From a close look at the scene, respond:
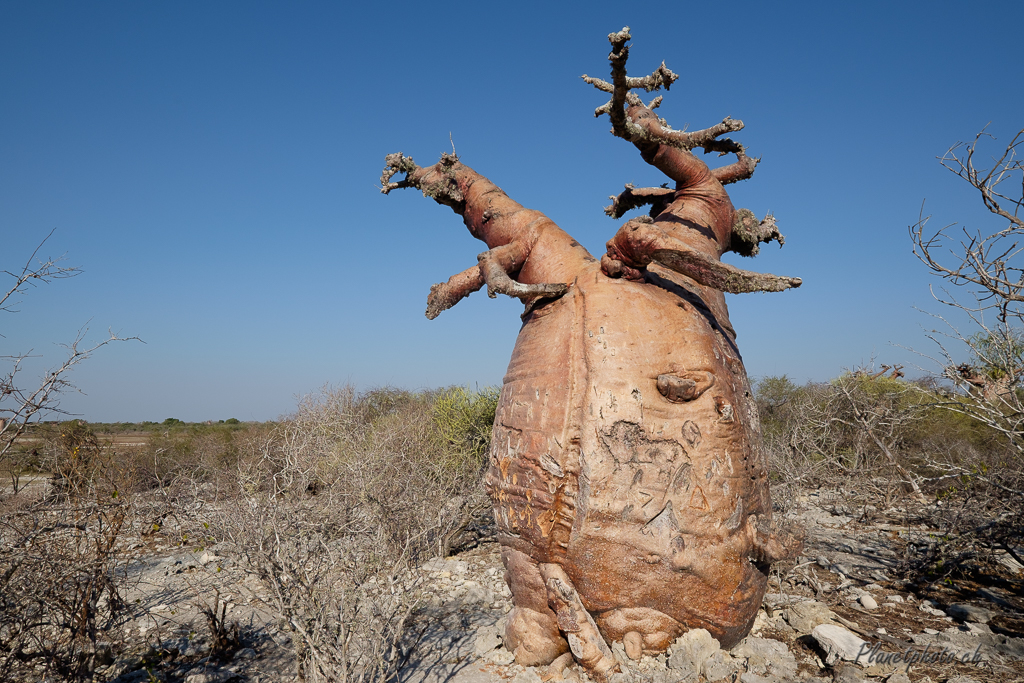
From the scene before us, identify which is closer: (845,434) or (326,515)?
(326,515)

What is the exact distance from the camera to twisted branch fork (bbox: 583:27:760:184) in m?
2.68

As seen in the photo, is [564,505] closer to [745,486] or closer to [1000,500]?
[745,486]

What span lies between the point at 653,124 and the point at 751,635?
10.5ft

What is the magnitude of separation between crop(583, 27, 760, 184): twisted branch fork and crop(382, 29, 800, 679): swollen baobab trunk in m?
0.01

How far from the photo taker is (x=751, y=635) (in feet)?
10.4

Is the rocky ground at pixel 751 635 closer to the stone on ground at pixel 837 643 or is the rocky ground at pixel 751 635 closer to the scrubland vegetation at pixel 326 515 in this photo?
the stone on ground at pixel 837 643

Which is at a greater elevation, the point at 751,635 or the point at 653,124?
the point at 653,124

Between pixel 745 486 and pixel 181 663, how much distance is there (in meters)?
3.79

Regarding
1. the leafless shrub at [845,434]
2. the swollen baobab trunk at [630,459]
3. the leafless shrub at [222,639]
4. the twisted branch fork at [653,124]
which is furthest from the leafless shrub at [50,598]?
the leafless shrub at [845,434]

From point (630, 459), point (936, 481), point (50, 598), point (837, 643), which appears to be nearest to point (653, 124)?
point (630, 459)

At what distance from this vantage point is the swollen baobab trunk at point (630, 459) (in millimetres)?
2668

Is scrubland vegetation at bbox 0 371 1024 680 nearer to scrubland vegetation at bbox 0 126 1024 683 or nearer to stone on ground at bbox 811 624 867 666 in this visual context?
scrubland vegetation at bbox 0 126 1024 683

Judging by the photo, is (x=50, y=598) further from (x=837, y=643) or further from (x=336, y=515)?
(x=837, y=643)

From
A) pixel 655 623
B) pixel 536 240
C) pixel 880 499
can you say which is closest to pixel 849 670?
pixel 655 623
